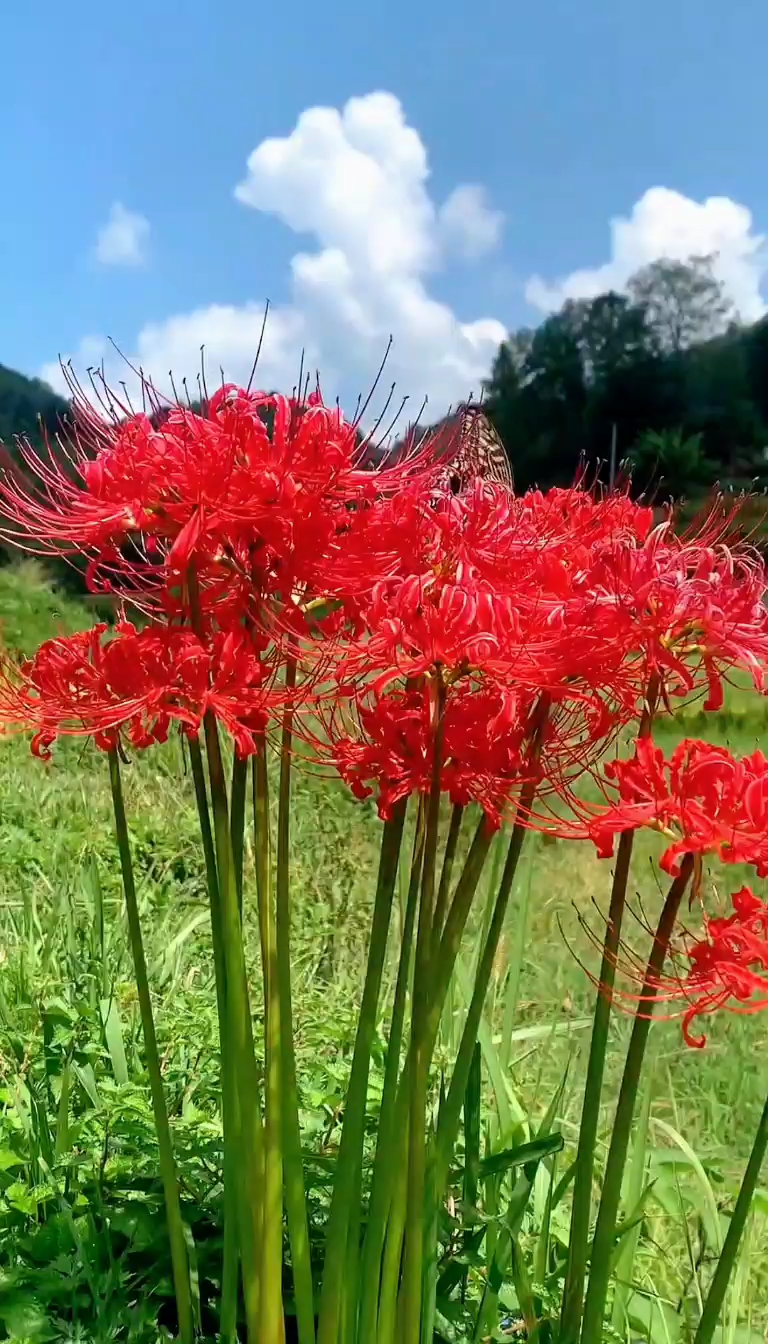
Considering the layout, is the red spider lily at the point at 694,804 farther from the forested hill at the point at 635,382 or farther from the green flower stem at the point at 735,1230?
the forested hill at the point at 635,382

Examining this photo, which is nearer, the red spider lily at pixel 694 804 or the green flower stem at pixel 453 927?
the red spider lily at pixel 694 804

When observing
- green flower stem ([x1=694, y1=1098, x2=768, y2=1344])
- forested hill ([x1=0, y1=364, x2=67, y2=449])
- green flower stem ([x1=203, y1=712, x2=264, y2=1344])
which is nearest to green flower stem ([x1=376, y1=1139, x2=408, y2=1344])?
green flower stem ([x1=203, y1=712, x2=264, y2=1344])

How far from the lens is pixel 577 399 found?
7.68 meters

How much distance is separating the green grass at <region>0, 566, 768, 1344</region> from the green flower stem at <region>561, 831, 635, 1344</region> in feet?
0.13

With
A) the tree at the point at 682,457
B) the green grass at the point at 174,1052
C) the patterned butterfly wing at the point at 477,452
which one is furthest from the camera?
the tree at the point at 682,457

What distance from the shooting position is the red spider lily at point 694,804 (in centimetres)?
67

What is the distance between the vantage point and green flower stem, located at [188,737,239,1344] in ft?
2.74

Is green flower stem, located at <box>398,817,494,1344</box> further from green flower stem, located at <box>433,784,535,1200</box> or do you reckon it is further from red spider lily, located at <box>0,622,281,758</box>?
red spider lily, located at <box>0,622,281,758</box>

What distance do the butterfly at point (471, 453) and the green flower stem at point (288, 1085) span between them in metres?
0.27

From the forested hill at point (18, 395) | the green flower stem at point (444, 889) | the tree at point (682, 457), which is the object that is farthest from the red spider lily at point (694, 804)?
the forested hill at point (18, 395)

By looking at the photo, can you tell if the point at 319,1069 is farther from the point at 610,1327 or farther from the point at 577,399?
the point at 577,399

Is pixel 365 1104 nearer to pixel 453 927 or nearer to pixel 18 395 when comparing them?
pixel 453 927

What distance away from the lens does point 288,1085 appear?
0.85m

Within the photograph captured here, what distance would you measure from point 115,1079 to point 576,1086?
0.95 meters
